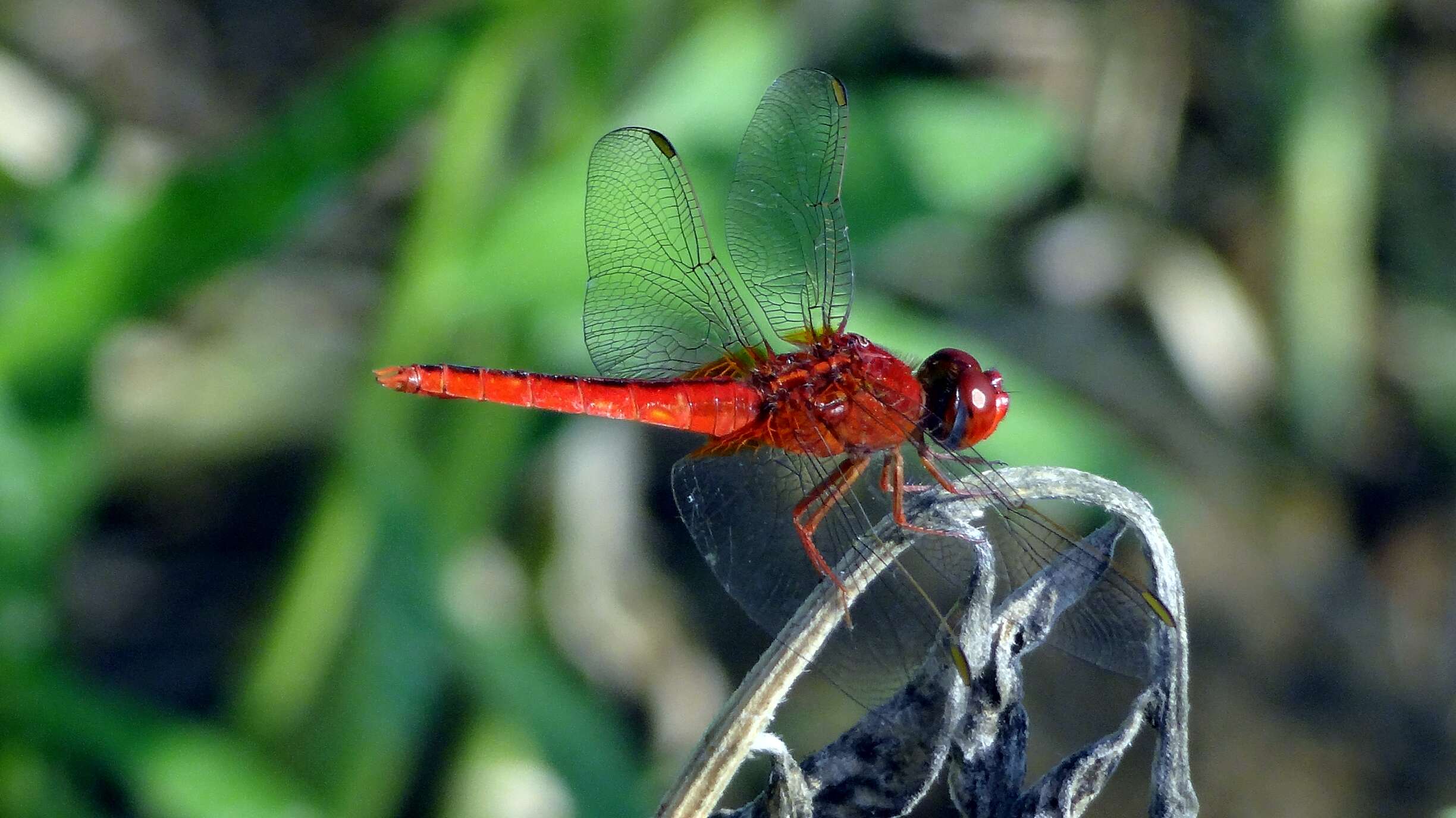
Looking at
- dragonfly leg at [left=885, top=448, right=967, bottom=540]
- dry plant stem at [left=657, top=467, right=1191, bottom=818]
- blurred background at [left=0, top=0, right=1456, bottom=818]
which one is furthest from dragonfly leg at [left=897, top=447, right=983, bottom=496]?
blurred background at [left=0, top=0, right=1456, bottom=818]

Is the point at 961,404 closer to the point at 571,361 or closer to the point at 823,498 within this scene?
the point at 823,498

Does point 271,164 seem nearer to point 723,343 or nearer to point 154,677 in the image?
point 723,343

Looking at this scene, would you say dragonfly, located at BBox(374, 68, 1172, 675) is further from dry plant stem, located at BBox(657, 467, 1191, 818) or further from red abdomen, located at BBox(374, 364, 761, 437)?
dry plant stem, located at BBox(657, 467, 1191, 818)

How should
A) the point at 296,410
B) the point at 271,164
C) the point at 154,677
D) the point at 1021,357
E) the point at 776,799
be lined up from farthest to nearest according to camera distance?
the point at 1021,357 → the point at 296,410 → the point at 154,677 → the point at 271,164 → the point at 776,799

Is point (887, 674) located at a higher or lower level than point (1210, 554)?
lower

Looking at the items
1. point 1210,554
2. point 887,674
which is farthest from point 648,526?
point 887,674

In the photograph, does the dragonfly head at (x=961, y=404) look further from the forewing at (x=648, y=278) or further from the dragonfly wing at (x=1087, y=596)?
the forewing at (x=648, y=278)
